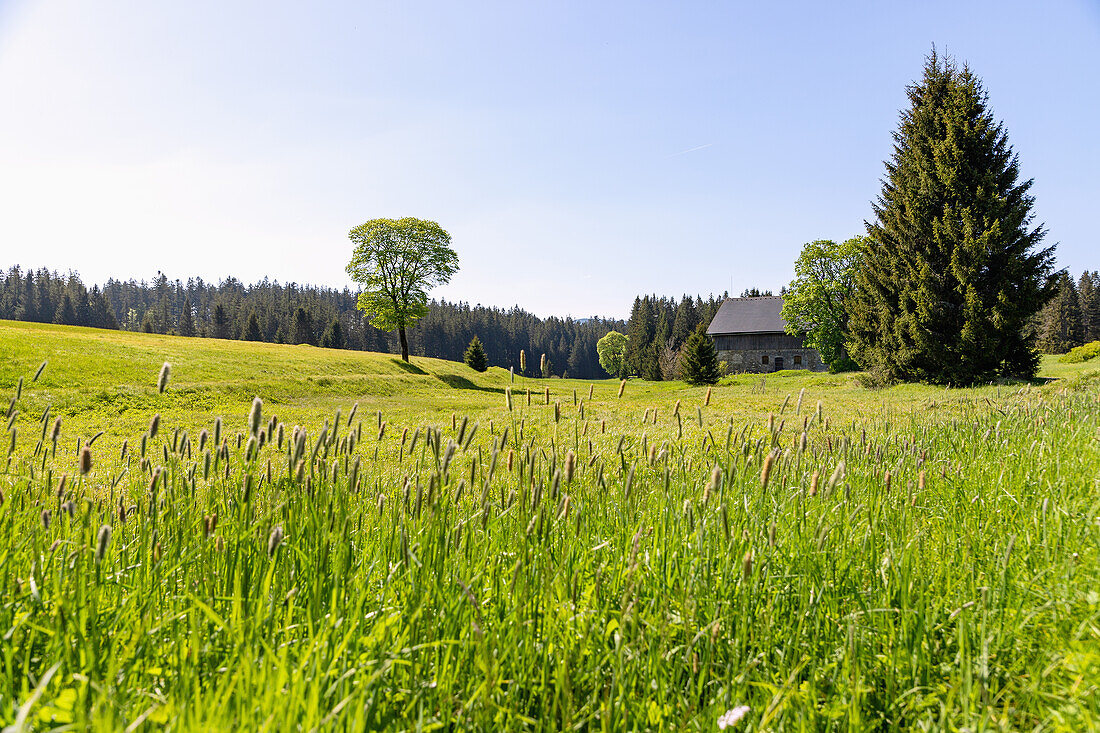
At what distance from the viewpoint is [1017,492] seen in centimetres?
388

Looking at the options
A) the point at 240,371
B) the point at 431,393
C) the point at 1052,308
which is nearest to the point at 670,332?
the point at 1052,308

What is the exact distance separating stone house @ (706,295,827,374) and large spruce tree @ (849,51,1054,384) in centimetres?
3959

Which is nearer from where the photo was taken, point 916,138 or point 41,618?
point 41,618

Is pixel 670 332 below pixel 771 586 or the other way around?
the other way around

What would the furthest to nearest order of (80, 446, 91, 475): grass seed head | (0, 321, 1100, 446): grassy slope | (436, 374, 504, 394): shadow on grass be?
(436, 374, 504, 394): shadow on grass → (0, 321, 1100, 446): grassy slope → (80, 446, 91, 475): grass seed head

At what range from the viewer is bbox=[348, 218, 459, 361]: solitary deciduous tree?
49781 mm

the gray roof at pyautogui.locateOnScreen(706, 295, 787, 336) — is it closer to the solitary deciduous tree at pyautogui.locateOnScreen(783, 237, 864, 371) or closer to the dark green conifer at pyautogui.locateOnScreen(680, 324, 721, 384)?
the solitary deciduous tree at pyautogui.locateOnScreen(783, 237, 864, 371)

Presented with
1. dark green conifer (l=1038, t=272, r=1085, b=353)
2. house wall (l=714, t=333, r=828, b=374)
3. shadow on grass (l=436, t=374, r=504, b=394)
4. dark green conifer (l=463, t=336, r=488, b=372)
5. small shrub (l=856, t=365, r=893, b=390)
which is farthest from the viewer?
dark green conifer (l=1038, t=272, r=1085, b=353)

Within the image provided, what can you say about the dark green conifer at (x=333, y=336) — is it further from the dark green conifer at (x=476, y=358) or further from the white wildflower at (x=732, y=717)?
the white wildflower at (x=732, y=717)

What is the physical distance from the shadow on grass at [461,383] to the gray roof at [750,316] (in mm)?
39239

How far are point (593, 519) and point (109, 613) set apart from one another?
2.34 meters

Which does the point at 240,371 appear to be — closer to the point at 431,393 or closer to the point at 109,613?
the point at 431,393

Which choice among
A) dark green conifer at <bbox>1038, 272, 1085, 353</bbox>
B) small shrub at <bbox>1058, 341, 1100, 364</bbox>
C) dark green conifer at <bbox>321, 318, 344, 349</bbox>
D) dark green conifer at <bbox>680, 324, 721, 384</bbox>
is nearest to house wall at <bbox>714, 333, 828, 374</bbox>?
dark green conifer at <bbox>680, 324, 721, 384</bbox>

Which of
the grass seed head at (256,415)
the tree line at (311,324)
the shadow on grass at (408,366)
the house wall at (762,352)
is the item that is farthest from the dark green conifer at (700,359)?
the tree line at (311,324)
